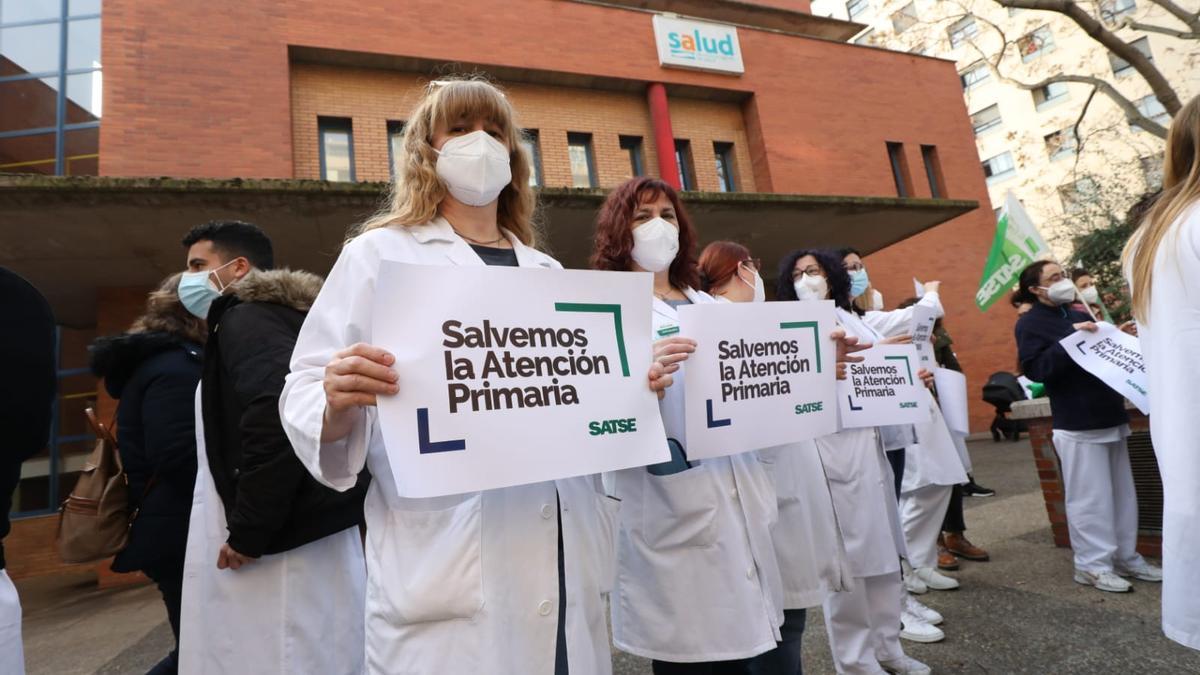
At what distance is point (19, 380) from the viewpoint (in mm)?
1452

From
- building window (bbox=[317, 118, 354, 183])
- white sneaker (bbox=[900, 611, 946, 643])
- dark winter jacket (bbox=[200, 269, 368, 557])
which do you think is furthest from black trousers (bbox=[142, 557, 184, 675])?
building window (bbox=[317, 118, 354, 183])

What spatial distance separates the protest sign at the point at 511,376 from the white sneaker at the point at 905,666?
2.13 m

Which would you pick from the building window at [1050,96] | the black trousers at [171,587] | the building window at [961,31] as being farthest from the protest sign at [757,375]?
the building window at [1050,96]

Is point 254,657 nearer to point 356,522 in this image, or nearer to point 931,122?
point 356,522

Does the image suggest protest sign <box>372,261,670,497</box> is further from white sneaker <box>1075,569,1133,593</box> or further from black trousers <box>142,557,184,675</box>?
white sneaker <box>1075,569,1133,593</box>

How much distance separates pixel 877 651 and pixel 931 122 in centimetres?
1608

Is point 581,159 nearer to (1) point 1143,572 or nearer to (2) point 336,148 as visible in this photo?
(2) point 336,148

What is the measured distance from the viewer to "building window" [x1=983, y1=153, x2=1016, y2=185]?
111 feet

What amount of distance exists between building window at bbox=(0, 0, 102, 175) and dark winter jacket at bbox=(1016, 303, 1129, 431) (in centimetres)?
1279

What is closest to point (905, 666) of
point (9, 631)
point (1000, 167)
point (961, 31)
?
point (9, 631)

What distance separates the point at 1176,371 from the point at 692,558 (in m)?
1.45

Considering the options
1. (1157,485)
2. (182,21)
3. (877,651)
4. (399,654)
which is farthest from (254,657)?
(182,21)

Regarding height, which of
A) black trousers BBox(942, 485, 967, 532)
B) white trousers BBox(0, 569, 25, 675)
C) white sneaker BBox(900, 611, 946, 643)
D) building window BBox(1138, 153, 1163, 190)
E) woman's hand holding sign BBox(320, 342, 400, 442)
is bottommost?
white sneaker BBox(900, 611, 946, 643)

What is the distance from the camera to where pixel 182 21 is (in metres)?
9.53
